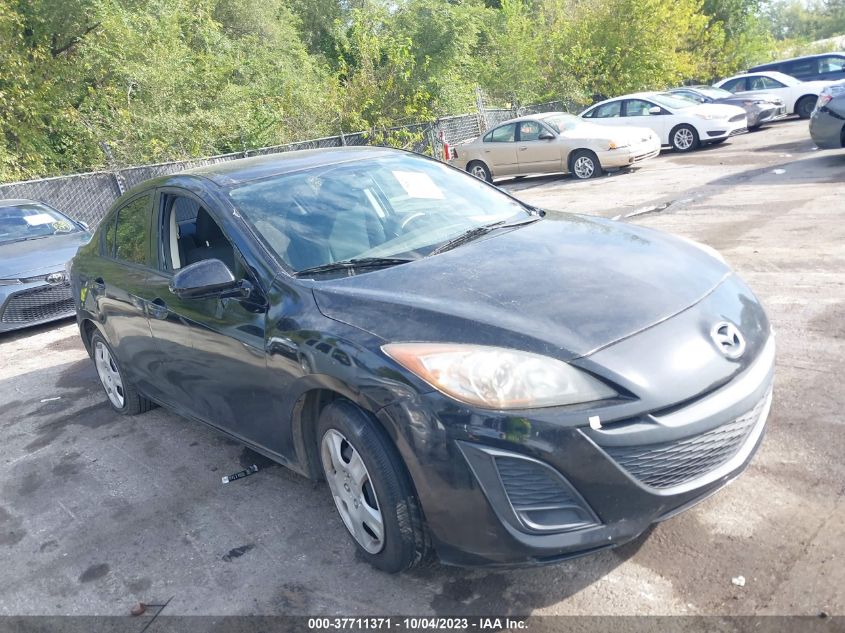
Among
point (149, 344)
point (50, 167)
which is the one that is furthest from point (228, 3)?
point (149, 344)

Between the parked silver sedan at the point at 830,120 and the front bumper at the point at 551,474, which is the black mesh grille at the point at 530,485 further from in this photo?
the parked silver sedan at the point at 830,120

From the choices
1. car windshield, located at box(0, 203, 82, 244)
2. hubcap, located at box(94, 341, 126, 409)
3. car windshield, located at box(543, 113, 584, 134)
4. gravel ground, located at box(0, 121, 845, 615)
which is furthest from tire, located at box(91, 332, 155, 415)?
car windshield, located at box(543, 113, 584, 134)

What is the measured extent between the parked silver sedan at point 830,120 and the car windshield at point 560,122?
5.29 meters

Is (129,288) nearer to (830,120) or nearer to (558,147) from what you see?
(830,120)

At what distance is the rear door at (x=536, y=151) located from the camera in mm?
16125

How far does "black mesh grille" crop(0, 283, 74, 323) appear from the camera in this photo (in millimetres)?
8485

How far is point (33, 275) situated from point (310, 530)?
6.47 metres

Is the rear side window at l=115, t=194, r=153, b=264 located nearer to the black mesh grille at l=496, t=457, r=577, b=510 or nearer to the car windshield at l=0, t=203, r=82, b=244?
the black mesh grille at l=496, t=457, r=577, b=510

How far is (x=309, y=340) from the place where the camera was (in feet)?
10.2

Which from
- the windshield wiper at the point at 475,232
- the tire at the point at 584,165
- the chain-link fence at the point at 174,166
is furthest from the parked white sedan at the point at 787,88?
the windshield wiper at the point at 475,232

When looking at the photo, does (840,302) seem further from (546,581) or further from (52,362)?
(52,362)

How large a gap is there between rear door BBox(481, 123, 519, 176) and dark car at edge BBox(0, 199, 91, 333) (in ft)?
31.6

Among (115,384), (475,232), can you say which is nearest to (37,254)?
(115,384)

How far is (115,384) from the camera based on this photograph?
18.4 feet
